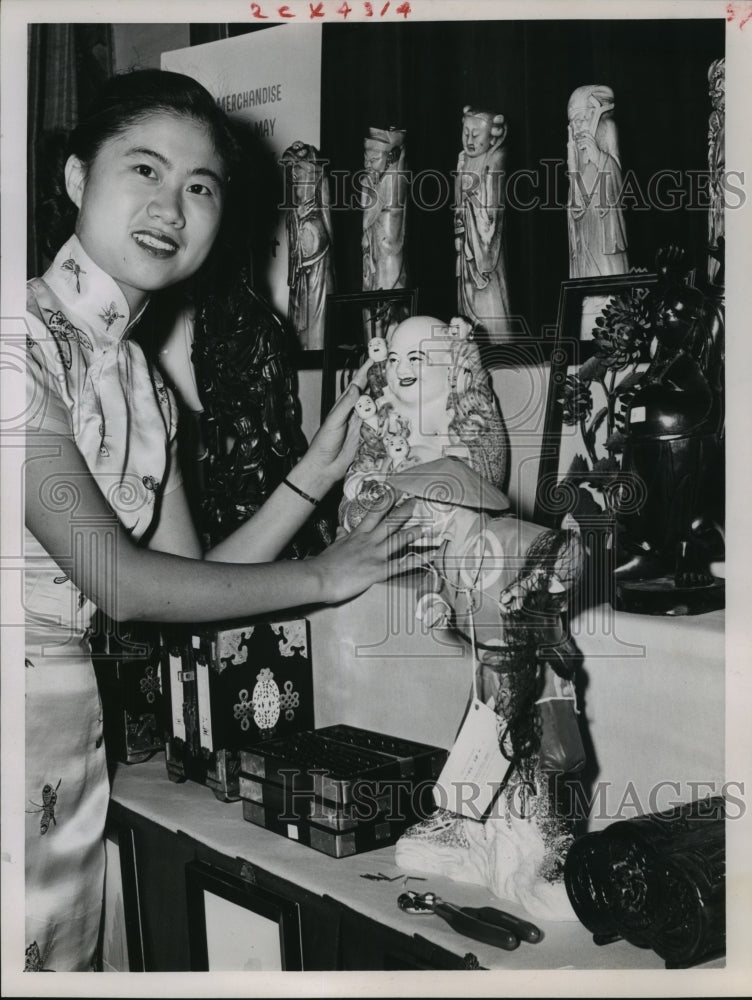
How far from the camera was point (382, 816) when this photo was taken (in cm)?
166

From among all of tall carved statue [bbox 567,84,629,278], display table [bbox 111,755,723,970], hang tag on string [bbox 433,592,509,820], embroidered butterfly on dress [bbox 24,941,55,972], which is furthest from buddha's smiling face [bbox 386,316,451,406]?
embroidered butterfly on dress [bbox 24,941,55,972]

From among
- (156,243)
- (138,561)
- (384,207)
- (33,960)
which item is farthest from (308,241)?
→ (33,960)

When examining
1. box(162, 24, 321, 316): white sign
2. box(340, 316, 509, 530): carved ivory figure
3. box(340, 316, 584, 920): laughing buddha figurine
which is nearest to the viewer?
box(340, 316, 584, 920): laughing buddha figurine

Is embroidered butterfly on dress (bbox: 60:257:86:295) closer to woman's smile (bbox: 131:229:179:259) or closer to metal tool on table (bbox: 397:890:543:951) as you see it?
woman's smile (bbox: 131:229:179:259)

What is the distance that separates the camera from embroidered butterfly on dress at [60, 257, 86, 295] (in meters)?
1.75

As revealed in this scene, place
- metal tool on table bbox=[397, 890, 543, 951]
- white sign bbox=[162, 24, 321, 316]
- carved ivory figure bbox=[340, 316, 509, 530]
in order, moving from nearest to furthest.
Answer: metal tool on table bbox=[397, 890, 543, 951], carved ivory figure bbox=[340, 316, 509, 530], white sign bbox=[162, 24, 321, 316]

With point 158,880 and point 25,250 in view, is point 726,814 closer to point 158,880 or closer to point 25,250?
point 158,880

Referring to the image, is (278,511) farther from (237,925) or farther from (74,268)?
(237,925)

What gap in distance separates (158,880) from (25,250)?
1.08 meters

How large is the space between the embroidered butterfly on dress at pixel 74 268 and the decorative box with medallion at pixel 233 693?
0.61 metres

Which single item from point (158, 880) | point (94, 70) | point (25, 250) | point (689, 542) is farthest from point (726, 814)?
point (94, 70)

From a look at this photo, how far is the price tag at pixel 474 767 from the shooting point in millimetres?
1586

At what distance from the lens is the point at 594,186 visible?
164cm

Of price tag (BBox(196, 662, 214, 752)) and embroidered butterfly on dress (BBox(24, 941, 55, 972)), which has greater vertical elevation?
price tag (BBox(196, 662, 214, 752))
